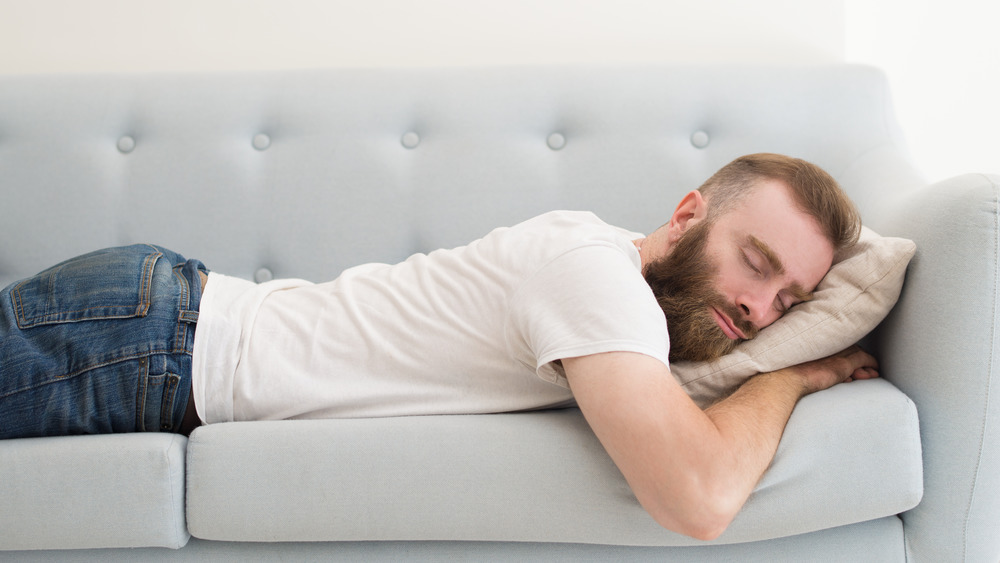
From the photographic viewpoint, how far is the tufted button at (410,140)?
5.82 feet

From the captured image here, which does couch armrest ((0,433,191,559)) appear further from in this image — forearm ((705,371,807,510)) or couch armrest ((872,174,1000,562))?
couch armrest ((872,174,1000,562))

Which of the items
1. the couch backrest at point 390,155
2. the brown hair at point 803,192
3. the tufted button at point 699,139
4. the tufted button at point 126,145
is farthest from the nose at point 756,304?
the tufted button at point 126,145

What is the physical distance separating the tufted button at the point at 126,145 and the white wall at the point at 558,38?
0.36m

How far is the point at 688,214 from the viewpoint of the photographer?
126 cm

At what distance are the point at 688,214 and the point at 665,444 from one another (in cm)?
54

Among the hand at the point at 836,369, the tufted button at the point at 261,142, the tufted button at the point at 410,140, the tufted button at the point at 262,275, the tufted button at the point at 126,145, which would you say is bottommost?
the tufted button at the point at 262,275

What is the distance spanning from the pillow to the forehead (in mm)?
54

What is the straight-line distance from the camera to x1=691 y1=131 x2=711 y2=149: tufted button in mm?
1759

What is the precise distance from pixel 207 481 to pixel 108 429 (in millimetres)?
212

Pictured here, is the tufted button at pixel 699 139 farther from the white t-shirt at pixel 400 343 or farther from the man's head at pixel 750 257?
the white t-shirt at pixel 400 343

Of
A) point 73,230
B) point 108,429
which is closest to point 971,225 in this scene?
point 108,429

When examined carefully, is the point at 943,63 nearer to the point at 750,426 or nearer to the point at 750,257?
the point at 750,257

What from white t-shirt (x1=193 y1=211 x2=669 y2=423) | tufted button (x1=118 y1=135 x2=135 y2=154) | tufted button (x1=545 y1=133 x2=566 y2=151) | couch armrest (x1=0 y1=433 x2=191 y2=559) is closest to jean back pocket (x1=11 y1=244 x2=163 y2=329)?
white t-shirt (x1=193 y1=211 x2=669 y2=423)

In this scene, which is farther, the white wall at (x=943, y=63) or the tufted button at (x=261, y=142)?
the white wall at (x=943, y=63)
